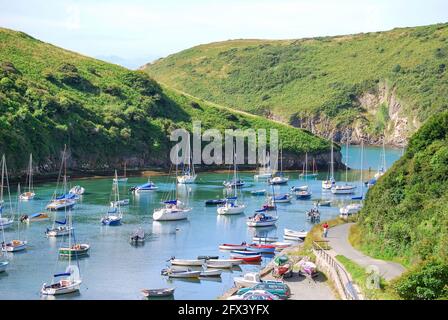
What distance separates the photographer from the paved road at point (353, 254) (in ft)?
132

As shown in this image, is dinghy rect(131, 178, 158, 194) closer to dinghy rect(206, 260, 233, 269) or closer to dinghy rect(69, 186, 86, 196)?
dinghy rect(69, 186, 86, 196)

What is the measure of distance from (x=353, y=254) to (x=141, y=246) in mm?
19424

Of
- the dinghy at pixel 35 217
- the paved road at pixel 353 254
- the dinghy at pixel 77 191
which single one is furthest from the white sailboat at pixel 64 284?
the dinghy at pixel 77 191

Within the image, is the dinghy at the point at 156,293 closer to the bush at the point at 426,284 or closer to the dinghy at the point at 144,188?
the bush at the point at 426,284

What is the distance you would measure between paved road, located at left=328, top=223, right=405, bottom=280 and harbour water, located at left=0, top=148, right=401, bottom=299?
518 cm

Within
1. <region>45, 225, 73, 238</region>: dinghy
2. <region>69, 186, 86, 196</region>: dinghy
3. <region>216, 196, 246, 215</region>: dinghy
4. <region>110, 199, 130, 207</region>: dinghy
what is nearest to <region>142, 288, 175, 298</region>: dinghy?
<region>45, 225, 73, 238</region>: dinghy

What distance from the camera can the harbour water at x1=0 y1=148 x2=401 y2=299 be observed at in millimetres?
47250

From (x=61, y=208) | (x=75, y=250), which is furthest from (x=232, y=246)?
(x=61, y=208)

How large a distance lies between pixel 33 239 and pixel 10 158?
1521 inches

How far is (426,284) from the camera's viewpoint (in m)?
32.5

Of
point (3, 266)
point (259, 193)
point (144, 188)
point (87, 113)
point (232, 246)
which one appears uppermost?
point (87, 113)

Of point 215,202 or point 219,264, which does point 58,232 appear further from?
point 215,202
